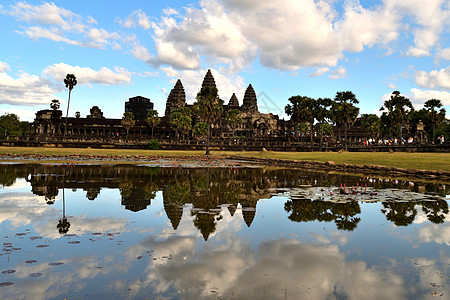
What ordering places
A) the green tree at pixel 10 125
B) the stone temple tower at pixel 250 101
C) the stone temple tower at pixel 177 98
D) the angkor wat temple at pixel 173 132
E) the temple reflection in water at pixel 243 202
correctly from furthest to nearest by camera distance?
the stone temple tower at pixel 250 101
the stone temple tower at pixel 177 98
the green tree at pixel 10 125
the angkor wat temple at pixel 173 132
the temple reflection in water at pixel 243 202

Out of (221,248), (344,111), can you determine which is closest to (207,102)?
(344,111)

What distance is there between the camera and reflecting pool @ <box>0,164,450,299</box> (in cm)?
509

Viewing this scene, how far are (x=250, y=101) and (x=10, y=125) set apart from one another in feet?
355

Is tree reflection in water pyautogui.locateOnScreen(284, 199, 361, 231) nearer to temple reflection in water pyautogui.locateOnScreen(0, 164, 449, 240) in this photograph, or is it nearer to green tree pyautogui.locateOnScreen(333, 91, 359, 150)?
temple reflection in water pyautogui.locateOnScreen(0, 164, 449, 240)

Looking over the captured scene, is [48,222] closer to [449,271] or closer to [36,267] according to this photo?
[36,267]

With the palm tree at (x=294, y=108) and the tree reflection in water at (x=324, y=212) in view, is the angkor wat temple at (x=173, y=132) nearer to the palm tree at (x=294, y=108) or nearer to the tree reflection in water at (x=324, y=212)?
the palm tree at (x=294, y=108)

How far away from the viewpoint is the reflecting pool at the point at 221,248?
5.09 metres

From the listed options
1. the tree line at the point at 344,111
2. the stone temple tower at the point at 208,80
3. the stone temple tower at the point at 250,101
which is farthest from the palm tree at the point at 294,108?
the stone temple tower at the point at 250,101

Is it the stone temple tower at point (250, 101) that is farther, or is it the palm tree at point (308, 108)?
the stone temple tower at point (250, 101)

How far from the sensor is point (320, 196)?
46.0 ft

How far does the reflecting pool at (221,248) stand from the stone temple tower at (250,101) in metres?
168

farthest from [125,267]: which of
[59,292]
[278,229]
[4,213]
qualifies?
[4,213]

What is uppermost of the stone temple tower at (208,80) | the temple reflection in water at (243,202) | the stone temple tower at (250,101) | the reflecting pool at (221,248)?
the stone temple tower at (208,80)

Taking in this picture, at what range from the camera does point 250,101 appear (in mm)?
180000
